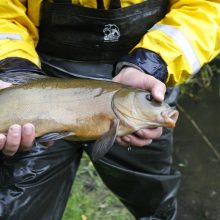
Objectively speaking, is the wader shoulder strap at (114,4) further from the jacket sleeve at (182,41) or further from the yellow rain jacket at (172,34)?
the jacket sleeve at (182,41)

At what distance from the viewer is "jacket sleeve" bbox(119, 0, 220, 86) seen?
2334mm

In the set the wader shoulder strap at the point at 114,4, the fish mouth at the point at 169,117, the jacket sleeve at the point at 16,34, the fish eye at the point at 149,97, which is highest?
the wader shoulder strap at the point at 114,4

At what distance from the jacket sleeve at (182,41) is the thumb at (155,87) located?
108 millimetres

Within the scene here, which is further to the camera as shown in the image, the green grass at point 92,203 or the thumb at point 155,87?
the green grass at point 92,203

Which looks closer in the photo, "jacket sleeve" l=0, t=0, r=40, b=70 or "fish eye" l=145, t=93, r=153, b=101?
"fish eye" l=145, t=93, r=153, b=101

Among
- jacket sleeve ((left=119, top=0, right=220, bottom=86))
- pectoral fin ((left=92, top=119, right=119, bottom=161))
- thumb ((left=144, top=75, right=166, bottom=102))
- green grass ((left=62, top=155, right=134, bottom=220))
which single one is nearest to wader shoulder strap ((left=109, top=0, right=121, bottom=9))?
jacket sleeve ((left=119, top=0, right=220, bottom=86))

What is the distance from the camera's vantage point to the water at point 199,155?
3.50 meters

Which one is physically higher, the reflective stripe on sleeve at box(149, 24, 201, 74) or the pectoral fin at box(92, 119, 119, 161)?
the reflective stripe on sleeve at box(149, 24, 201, 74)

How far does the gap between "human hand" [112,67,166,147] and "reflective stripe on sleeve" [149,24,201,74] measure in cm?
24

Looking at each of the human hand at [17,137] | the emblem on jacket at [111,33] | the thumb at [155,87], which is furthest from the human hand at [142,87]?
the human hand at [17,137]

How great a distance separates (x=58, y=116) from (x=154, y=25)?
2.27 ft

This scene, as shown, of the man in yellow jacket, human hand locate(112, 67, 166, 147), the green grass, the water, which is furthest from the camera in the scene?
the water

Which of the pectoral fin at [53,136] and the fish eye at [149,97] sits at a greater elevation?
the fish eye at [149,97]

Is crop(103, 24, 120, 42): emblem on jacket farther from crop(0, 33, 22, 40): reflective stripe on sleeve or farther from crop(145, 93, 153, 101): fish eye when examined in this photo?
crop(145, 93, 153, 101): fish eye
